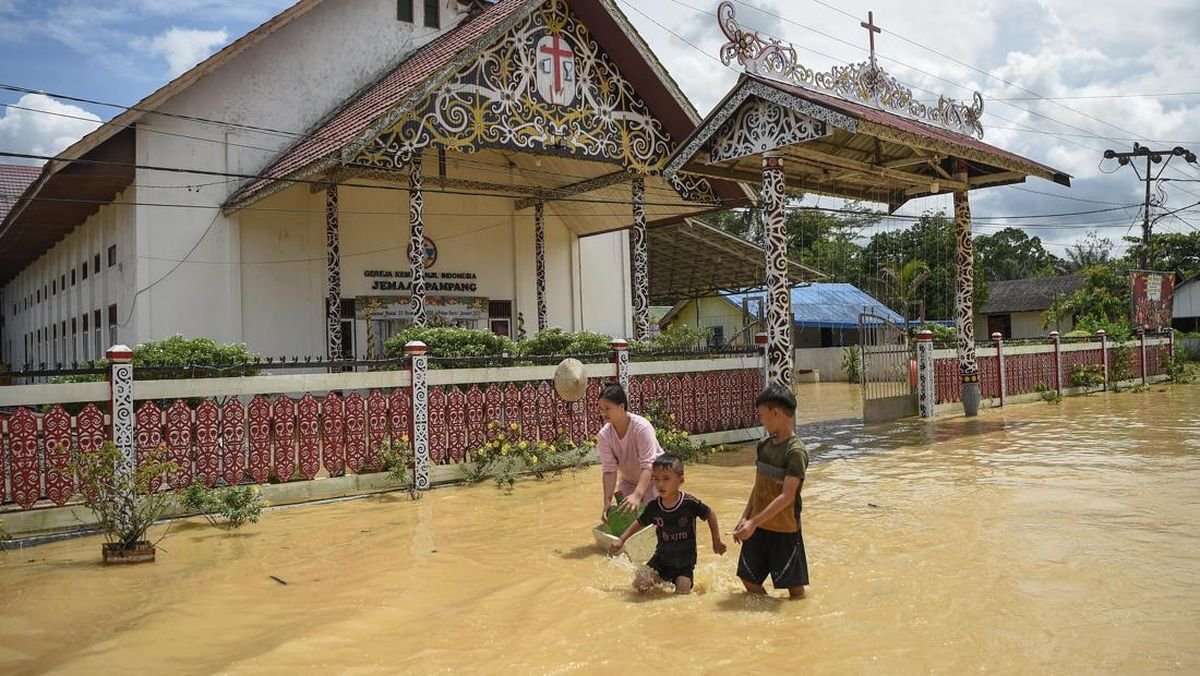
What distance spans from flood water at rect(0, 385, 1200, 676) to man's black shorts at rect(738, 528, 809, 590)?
149 mm

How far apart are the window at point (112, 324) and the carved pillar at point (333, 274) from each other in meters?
4.20

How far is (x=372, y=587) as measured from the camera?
5.75 meters

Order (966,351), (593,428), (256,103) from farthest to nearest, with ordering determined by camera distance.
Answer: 1. (966,351)
2. (256,103)
3. (593,428)

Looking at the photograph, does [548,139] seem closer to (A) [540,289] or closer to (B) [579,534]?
(A) [540,289]

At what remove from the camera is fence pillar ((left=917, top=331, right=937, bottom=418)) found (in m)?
16.3

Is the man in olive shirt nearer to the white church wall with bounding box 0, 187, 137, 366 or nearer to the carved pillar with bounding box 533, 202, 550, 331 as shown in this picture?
the white church wall with bounding box 0, 187, 137, 366

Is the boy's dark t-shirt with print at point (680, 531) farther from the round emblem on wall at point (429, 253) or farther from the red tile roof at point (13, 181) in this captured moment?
the red tile roof at point (13, 181)

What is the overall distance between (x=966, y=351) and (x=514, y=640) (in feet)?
49.0

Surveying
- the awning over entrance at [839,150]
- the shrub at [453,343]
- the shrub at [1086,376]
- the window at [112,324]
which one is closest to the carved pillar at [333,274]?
the shrub at [453,343]

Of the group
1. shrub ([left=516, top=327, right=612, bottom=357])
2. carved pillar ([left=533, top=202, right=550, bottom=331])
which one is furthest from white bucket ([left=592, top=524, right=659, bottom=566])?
carved pillar ([left=533, top=202, right=550, bottom=331])

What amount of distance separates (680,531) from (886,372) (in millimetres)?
12331

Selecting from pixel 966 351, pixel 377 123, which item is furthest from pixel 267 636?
pixel 966 351

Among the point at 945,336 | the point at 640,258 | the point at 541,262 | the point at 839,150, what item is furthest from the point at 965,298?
the point at 541,262

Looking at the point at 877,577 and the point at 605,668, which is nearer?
the point at 605,668
